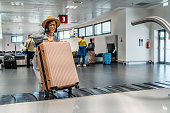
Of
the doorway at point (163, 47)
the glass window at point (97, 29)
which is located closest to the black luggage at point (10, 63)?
the glass window at point (97, 29)

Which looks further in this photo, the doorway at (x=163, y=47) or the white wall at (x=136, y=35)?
the white wall at (x=136, y=35)

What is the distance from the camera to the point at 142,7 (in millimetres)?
10961

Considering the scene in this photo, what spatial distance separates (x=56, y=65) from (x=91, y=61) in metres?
9.52

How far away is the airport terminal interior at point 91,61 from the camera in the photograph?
4.14ft

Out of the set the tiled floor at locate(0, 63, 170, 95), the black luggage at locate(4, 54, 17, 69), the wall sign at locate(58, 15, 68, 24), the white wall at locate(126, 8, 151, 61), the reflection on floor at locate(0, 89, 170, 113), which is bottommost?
the tiled floor at locate(0, 63, 170, 95)

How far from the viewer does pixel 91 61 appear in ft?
38.4

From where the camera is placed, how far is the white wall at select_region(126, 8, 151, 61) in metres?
11.2

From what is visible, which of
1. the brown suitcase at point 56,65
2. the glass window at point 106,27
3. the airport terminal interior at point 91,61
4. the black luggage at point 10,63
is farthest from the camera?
the glass window at point 106,27

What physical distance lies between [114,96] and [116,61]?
1161 cm

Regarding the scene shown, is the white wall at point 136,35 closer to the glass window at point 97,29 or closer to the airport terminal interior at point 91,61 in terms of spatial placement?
the airport terminal interior at point 91,61

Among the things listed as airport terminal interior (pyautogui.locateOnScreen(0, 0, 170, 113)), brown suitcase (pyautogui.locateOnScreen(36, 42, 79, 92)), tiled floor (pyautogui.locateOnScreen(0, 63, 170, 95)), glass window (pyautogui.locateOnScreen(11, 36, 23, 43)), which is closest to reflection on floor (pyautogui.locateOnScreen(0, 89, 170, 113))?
airport terminal interior (pyautogui.locateOnScreen(0, 0, 170, 113))

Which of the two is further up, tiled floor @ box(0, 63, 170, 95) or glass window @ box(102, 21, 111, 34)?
glass window @ box(102, 21, 111, 34)

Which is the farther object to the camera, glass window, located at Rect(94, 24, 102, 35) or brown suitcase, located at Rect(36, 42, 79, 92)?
glass window, located at Rect(94, 24, 102, 35)

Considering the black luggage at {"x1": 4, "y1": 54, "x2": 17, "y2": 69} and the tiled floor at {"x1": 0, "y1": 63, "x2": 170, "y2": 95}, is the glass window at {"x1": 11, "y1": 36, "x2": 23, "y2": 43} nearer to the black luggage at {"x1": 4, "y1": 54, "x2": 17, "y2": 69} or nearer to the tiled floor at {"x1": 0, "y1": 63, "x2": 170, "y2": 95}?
the black luggage at {"x1": 4, "y1": 54, "x2": 17, "y2": 69}
